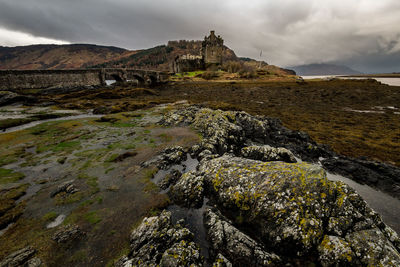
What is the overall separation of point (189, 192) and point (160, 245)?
3039 mm

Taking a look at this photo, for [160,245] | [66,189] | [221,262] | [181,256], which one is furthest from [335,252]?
[66,189]

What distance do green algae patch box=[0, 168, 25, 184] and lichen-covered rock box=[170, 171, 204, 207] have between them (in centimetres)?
1113

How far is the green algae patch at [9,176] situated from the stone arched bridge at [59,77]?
68.3 m

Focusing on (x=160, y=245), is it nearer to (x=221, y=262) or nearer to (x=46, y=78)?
(x=221, y=262)

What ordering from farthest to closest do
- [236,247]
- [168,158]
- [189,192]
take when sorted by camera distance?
[168,158] < [189,192] < [236,247]

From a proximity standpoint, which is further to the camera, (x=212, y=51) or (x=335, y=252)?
(x=212, y=51)

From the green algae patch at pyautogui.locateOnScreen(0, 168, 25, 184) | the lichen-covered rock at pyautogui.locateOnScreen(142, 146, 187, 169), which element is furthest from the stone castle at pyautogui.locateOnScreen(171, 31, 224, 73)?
the green algae patch at pyautogui.locateOnScreen(0, 168, 25, 184)

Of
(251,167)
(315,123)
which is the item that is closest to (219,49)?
(315,123)

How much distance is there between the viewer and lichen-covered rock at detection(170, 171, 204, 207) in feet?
27.7

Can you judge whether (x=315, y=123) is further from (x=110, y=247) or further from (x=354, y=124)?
(x=110, y=247)

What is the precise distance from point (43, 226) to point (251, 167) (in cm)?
1050

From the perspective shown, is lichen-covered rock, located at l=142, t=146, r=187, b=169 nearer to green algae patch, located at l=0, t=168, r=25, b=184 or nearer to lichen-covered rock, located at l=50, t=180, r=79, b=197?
lichen-covered rock, located at l=50, t=180, r=79, b=197

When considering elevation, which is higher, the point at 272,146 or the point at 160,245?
the point at 160,245

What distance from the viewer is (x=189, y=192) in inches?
341
